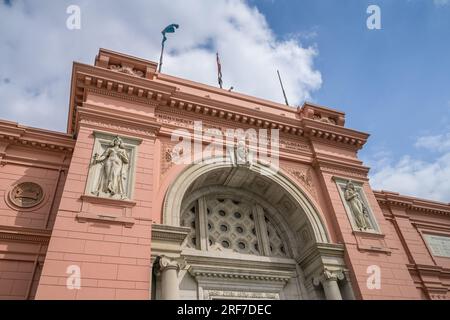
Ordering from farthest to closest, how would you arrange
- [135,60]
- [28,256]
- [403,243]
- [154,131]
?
1. [403,243]
2. [135,60]
3. [154,131]
4. [28,256]

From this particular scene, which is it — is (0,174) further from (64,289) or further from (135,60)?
(135,60)

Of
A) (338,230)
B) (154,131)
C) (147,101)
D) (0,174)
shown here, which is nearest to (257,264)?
(338,230)

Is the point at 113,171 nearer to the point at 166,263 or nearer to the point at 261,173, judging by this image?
the point at 166,263

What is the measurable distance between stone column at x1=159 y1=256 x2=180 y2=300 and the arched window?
197 cm

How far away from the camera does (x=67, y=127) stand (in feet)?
38.1

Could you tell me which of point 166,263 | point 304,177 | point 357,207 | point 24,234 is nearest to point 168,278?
point 166,263

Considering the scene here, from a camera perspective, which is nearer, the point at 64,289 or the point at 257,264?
the point at 64,289

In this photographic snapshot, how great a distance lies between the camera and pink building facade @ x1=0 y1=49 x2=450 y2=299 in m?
7.17

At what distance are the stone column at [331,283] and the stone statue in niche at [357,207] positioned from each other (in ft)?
6.30

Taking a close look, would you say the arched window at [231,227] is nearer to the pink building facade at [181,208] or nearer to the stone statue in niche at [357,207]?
the pink building facade at [181,208]

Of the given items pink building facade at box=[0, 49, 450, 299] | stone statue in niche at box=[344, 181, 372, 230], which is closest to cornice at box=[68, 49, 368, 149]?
pink building facade at box=[0, 49, 450, 299]

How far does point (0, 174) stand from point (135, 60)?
5.19 meters

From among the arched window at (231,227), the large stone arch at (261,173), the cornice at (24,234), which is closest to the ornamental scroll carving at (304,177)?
the large stone arch at (261,173)
